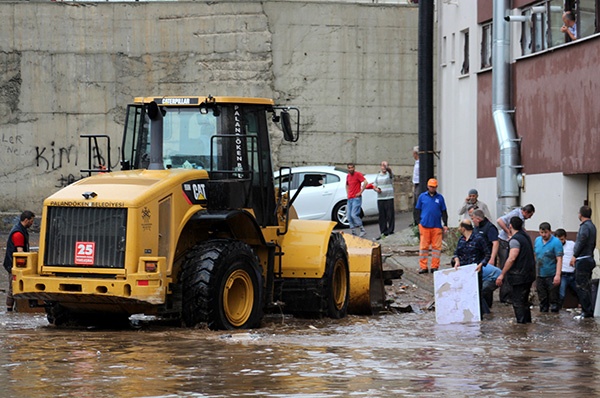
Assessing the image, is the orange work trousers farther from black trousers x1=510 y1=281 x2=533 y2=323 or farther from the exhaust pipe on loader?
the exhaust pipe on loader

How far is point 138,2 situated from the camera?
33.8 metres

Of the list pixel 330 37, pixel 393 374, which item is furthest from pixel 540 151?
pixel 393 374

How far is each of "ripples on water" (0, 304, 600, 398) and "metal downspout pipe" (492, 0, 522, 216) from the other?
309 inches

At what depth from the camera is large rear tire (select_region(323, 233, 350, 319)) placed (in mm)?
16516

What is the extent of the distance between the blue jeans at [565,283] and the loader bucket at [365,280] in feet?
8.89

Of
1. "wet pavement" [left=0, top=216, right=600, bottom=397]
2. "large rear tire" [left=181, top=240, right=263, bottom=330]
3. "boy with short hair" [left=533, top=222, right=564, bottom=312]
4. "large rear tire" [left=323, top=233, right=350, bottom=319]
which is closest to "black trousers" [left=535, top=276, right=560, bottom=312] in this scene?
"boy with short hair" [left=533, top=222, right=564, bottom=312]

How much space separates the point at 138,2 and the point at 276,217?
18758 mm

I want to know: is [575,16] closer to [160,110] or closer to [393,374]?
[160,110]

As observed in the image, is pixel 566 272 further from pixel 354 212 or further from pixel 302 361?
pixel 354 212

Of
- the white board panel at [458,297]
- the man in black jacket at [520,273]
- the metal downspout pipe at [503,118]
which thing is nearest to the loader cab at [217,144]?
the white board panel at [458,297]

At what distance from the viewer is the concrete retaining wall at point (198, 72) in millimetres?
33562

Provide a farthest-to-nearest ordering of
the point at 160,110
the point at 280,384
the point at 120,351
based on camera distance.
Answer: the point at 160,110 < the point at 120,351 < the point at 280,384

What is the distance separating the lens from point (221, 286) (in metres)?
14.4

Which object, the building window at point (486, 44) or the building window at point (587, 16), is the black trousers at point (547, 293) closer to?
the building window at point (587, 16)
